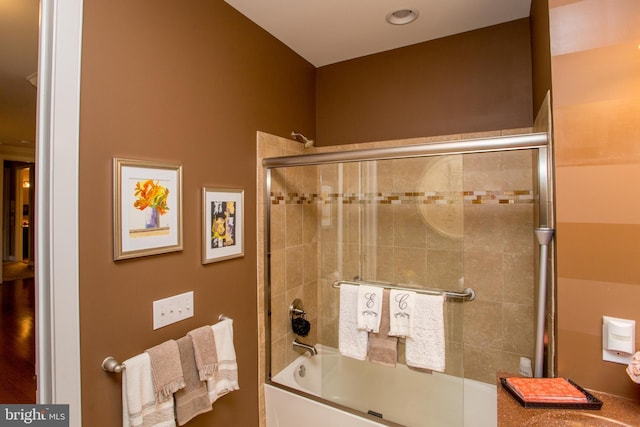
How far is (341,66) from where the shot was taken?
238 cm

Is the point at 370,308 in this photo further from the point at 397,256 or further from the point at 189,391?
the point at 189,391

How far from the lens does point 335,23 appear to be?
185cm

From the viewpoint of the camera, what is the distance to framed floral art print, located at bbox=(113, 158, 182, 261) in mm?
1142

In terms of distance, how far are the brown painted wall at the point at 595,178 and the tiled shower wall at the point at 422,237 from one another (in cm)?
50

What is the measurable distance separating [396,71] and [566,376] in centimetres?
199

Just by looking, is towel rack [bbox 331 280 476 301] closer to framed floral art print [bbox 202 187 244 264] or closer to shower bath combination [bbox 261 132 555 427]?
shower bath combination [bbox 261 132 555 427]

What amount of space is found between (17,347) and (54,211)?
131 inches

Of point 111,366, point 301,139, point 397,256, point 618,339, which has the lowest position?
point 111,366

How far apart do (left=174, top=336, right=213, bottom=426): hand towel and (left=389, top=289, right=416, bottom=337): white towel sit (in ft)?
3.12

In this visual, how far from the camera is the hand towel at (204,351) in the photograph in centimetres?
133

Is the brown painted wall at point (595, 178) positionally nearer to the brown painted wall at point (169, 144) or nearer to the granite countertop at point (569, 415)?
the granite countertop at point (569, 415)

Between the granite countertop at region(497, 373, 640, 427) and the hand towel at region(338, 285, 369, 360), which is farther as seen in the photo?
the hand towel at region(338, 285, 369, 360)

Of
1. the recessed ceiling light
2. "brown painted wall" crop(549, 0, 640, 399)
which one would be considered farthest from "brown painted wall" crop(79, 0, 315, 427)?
"brown painted wall" crop(549, 0, 640, 399)

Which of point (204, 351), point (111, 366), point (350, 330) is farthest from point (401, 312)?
point (111, 366)
